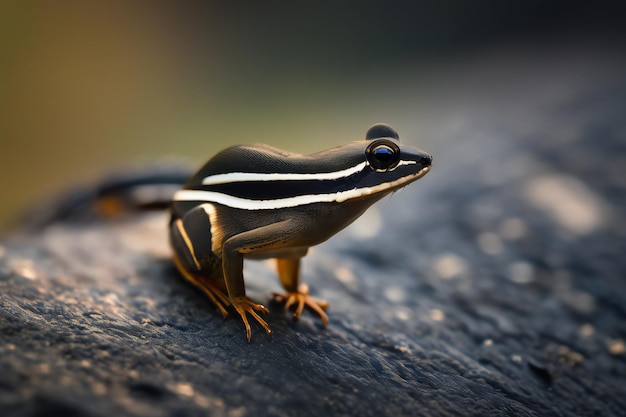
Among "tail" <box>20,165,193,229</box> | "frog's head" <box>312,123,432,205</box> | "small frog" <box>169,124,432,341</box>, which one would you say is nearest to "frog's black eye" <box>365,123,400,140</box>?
"small frog" <box>169,124,432,341</box>

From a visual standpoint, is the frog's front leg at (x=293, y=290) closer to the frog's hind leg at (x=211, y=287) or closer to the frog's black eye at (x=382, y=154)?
the frog's hind leg at (x=211, y=287)

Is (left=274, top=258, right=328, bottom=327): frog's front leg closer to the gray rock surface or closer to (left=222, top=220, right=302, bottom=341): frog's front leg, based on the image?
the gray rock surface

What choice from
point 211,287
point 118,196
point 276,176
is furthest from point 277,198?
point 118,196

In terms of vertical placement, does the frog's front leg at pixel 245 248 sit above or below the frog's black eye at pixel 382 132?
below

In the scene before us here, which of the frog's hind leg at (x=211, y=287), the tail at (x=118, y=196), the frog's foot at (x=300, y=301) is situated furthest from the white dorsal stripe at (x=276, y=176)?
the tail at (x=118, y=196)

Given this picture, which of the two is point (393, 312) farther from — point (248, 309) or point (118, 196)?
point (118, 196)

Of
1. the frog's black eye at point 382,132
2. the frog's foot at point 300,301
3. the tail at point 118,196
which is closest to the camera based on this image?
the frog's black eye at point 382,132

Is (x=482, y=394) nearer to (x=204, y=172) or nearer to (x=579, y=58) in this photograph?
(x=204, y=172)

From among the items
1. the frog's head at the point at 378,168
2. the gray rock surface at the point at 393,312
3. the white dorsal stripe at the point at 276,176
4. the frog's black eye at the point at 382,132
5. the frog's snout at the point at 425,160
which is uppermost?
the frog's black eye at the point at 382,132

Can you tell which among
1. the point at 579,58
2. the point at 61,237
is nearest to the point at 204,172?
the point at 61,237
